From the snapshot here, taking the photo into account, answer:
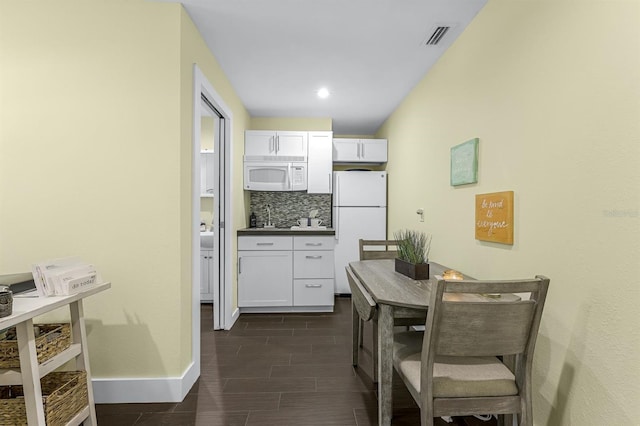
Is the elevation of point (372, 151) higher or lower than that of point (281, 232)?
higher

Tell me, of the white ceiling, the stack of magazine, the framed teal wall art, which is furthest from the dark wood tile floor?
the white ceiling

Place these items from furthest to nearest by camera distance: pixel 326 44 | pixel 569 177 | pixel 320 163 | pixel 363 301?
pixel 320 163
pixel 326 44
pixel 363 301
pixel 569 177

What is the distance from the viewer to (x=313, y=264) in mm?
3748

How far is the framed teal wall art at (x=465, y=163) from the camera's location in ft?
7.07

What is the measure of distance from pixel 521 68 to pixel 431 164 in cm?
127

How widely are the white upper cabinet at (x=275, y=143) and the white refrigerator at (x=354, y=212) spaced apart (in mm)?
589

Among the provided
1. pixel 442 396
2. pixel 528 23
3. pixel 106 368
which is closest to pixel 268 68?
pixel 528 23

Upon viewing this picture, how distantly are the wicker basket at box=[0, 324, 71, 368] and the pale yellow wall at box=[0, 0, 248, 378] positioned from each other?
1.21 feet

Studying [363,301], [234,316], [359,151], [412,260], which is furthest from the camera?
[359,151]

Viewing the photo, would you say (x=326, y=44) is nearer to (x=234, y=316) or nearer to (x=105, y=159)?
(x=105, y=159)

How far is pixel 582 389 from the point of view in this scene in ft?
4.31

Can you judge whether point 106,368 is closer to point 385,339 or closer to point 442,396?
point 385,339

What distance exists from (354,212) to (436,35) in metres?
2.38

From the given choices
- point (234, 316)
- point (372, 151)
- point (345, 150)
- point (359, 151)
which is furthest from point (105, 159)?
point (372, 151)
